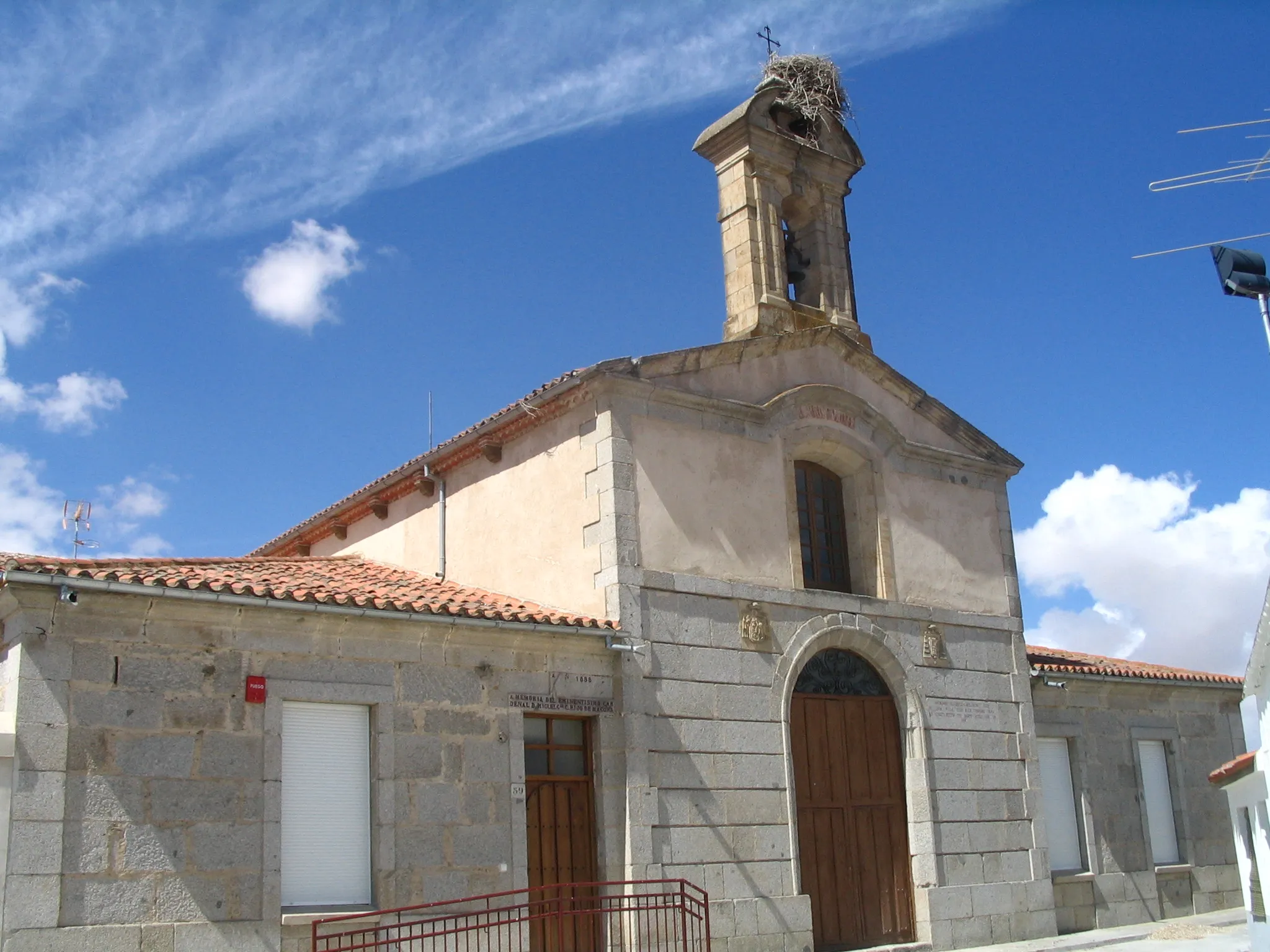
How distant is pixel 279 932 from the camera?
405 inches

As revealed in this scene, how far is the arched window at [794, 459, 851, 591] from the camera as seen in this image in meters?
15.0

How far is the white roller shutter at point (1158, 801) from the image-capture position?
17516mm

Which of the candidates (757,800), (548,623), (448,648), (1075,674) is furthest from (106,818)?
(1075,674)

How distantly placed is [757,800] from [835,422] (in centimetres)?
449

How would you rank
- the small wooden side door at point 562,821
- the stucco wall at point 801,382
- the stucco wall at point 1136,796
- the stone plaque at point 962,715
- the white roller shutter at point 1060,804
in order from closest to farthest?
1. the small wooden side door at point 562,821
2. the stucco wall at point 801,382
3. the stone plaque at point 962,715
4. the white roller shutter at point 1060,804
5. the stucco wall at point 1136,796

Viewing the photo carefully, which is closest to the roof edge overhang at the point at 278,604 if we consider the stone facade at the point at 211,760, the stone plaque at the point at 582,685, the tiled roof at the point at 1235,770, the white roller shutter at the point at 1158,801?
the stone facade at the point at 211,760

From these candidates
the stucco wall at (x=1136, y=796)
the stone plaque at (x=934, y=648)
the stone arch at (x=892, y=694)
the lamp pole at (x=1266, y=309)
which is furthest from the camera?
the stucco wall at (x=1136, y=796)

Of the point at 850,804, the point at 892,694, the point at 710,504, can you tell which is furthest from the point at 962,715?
the point at 710,504

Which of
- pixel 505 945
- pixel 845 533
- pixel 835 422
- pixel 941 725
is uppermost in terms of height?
pixel 835 422

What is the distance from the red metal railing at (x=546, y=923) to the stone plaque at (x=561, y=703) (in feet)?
5.14

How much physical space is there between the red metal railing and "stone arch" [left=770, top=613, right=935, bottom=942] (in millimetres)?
1983

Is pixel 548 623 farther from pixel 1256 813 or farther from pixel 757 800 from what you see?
pixel 1256 813

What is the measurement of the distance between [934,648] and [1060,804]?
317 centimetres

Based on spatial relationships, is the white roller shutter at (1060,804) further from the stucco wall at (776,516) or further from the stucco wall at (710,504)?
the stucco wall at (710,504)
